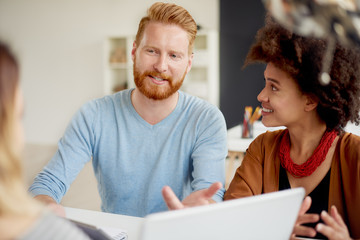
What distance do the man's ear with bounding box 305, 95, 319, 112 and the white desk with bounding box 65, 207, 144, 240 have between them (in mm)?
696

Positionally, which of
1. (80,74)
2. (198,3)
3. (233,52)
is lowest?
(80,74)

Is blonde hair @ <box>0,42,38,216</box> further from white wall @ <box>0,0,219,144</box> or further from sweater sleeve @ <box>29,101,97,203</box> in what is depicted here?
white wall @ <box>0,0,219,144</box>

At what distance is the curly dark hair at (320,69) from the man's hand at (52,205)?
887 mm

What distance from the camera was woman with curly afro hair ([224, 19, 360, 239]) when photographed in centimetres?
116

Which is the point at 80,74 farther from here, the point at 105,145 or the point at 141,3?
the point at 105,145

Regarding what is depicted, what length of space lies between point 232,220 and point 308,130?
2.33 feet

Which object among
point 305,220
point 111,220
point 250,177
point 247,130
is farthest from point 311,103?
point 247,130

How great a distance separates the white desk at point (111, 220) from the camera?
1089 mm

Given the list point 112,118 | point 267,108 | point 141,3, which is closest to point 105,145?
point 112,118

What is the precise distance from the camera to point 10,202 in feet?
1.66

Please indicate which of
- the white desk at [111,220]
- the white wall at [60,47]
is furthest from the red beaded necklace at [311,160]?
the white wall at [60,47]

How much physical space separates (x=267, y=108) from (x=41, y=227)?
38.3 inches

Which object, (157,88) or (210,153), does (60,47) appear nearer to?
(157,88)

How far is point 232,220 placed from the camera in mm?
696
